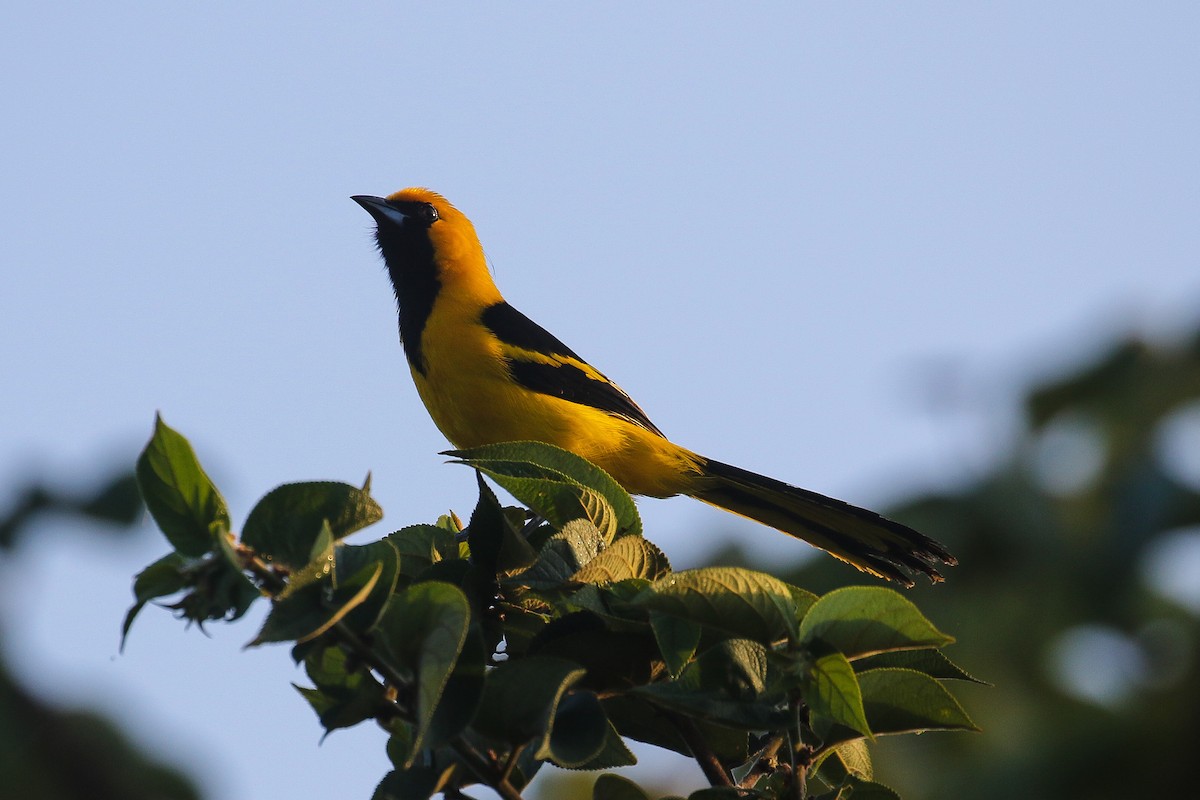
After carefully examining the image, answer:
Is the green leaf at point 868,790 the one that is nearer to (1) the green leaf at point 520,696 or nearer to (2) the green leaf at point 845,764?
(2) the green leaf at point 845,764

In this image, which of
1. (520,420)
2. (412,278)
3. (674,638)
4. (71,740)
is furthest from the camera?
(412,278)

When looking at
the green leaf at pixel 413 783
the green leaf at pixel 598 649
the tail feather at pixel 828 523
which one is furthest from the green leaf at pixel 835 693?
the tail feather at pixel 828 523

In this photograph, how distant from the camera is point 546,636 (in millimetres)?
2152

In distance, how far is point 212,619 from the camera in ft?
5.49

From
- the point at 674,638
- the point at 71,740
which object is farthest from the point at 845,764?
the point at 71,740

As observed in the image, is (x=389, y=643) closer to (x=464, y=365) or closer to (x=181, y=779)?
(x=181, y=779)

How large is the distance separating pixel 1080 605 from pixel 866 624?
39cm

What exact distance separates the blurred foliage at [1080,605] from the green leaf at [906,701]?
0.08 metres

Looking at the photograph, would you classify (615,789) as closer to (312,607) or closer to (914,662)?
(914,662)

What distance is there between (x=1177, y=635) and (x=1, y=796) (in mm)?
1601

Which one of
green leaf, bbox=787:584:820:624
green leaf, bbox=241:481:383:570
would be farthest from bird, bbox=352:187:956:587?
green leaf, bbox=241:481:383:570

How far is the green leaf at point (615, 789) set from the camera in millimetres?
2148

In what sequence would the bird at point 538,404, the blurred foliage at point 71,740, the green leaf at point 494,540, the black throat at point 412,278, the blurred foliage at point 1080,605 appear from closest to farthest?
1. the blurred foliage at point 71,740
2. the blurred foliage at point 1080,605
3. the green leaf at point 494,540
4. the bird at point 538,404
5. the black throat at point 412,278

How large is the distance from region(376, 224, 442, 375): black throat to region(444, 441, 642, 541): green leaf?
3395 mm
